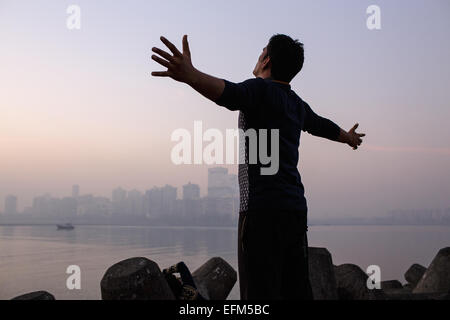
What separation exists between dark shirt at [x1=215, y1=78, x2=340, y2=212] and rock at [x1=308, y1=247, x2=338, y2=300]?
2.96 metres

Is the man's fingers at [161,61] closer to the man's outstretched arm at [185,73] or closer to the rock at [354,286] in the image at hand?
the man's outstretched arm at [185,73]

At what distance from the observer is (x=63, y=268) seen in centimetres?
3603

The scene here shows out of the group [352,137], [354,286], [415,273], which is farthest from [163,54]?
[415,273]

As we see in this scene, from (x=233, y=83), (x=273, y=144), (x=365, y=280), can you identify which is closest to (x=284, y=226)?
(x=273, y=144)

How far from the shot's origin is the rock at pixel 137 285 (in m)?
4.12

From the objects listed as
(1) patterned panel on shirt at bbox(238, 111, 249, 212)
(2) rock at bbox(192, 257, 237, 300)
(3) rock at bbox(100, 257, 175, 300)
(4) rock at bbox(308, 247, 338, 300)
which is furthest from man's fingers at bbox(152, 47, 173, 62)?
(2) rock at bbox(192, 257, 237, 300)

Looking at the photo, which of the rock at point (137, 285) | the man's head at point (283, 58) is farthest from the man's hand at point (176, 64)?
the rock at point (137, 285)

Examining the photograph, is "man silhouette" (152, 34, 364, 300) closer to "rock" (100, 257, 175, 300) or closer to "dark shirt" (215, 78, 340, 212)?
"dark shirt" (215, 78, 340, 212)

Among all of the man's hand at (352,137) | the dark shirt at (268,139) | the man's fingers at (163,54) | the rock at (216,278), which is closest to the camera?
the man's fingers at (163,54)

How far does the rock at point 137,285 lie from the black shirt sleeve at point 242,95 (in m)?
2.40
